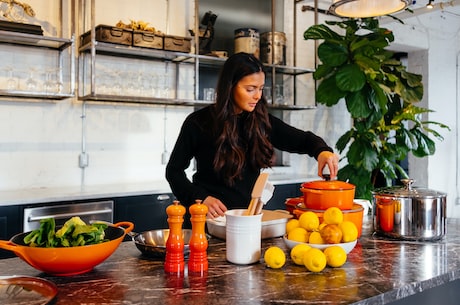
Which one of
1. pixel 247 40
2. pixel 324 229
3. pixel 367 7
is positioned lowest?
pixel 324 229

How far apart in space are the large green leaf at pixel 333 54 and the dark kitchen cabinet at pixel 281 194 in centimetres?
122

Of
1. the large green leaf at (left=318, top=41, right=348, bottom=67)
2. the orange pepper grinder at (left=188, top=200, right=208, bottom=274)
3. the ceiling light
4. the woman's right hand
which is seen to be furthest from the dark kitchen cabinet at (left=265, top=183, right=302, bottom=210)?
the orange pepper grinder at (left=188, top=200, right=208, bottom=274)

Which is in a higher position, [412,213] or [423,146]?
[423,146]

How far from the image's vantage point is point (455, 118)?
6.38m

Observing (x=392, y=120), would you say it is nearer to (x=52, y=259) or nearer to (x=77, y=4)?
(x=77, y=4)

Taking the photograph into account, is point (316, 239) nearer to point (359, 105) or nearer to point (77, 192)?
point (77, 192)

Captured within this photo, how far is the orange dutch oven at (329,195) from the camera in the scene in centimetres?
165

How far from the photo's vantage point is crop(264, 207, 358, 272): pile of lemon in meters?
1.38

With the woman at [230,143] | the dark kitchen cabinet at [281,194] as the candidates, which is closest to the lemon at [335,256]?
the woman at [230,143]

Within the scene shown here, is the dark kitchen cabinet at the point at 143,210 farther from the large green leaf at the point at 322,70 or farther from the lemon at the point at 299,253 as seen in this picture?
the lemon at the point at 299,253

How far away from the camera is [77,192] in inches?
133

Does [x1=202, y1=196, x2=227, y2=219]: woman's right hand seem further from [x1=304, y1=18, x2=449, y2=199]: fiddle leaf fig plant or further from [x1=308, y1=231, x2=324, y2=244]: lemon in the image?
[x1=304, y1=18, x2=449, y2=199]: fiddle leaf fig plant

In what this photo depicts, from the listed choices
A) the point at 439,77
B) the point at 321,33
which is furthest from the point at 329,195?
the point at 439,77

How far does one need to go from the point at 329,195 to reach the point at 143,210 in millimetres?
2088
